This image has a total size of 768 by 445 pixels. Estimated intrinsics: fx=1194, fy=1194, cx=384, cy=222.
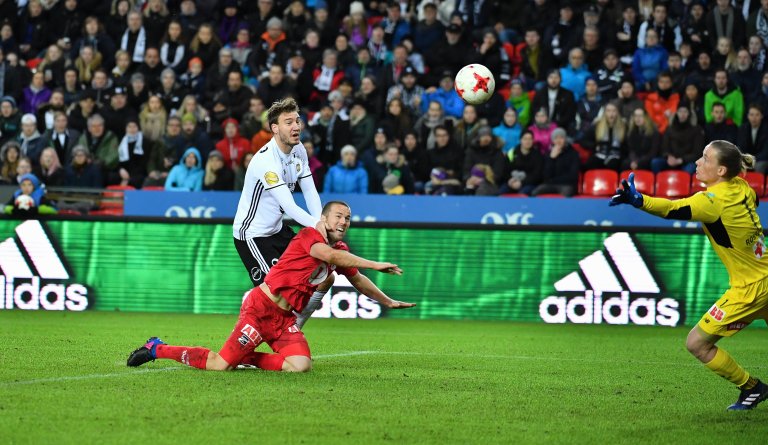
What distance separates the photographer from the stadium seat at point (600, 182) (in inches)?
763

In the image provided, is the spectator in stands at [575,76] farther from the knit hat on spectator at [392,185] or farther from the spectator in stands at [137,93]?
the spectator in stands at [137,93]

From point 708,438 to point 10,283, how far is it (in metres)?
12.0

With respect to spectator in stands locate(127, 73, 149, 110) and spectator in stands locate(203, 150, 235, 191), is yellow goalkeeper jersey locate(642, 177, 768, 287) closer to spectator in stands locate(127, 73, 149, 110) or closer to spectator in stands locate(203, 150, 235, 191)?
spectator in stands locate(203, 150, 235, 191)

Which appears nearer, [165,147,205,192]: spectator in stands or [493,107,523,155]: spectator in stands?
[165,147,205,192]: spectator in stands

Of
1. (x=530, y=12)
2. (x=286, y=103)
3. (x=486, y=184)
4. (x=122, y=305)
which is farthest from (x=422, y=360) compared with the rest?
(x=530, y=12)

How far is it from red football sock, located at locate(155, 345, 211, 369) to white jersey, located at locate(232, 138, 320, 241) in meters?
1.37

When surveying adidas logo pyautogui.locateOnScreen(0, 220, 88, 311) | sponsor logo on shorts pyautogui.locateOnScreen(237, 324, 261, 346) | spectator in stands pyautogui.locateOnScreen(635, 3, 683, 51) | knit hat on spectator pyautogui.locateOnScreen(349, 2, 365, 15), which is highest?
knit hat on spectator pyautogui.locateOnScreen(349, 2, 365, 15)

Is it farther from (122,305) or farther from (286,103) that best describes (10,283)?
(286,103)

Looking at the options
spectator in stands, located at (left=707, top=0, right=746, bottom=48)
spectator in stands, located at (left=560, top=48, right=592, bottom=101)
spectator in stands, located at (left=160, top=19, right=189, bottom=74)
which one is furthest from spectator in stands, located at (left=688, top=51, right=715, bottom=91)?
spectator in stands, located at (left=160, top=19, right=189, bottom=74)

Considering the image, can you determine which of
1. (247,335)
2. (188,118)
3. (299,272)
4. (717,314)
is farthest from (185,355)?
(188,118)

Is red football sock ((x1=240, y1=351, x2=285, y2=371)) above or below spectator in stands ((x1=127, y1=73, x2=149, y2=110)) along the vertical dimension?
below

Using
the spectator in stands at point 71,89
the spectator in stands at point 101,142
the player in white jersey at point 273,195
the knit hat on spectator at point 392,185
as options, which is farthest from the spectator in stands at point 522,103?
the player in white jersey at point 273,195

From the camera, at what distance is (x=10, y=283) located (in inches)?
658

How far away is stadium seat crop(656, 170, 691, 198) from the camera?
18984 mm
